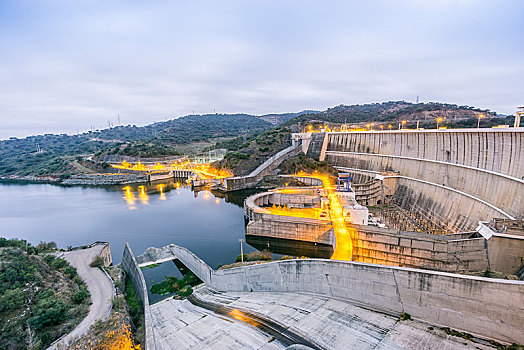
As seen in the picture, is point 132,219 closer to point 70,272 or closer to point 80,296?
point 70,272

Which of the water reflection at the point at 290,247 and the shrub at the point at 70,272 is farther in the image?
the water reflection at the point at 290,247

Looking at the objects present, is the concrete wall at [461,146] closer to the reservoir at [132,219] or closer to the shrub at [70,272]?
the reservoir at [132,219]

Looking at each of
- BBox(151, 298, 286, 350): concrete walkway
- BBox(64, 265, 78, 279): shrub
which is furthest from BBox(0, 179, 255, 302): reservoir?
BBox(64, 265, 78, 279): shrub

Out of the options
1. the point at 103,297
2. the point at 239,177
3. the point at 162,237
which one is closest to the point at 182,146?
the point at 239,177

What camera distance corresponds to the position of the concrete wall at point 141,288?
10.3 meters

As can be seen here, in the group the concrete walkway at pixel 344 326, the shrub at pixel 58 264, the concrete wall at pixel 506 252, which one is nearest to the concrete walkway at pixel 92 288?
the shrub at pixel 58 264

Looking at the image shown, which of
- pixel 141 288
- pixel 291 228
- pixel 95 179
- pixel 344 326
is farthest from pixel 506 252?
pixel 95 179

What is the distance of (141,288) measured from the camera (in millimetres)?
15414

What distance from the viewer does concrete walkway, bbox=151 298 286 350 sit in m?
9.91

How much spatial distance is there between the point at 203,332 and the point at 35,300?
8.10 meters

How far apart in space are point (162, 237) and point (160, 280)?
1037 cm

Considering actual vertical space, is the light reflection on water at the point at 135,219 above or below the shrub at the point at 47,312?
below

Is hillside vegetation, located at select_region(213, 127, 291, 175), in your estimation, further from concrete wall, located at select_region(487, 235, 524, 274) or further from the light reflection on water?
concrete wall, located at select_region(487, 235, 524, 274)

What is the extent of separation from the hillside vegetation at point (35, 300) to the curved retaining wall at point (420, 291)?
10.1 metres
